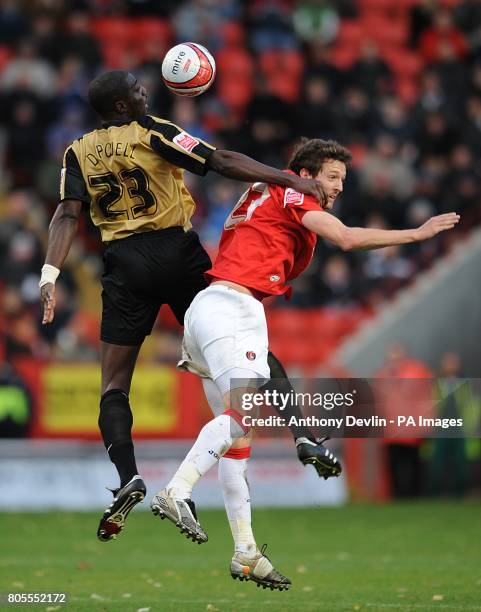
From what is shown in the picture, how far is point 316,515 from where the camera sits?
1614cm

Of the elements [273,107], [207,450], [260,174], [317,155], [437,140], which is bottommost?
[207,450]

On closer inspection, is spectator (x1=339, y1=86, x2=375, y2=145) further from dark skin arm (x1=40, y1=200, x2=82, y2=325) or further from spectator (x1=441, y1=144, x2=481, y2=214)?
dark skin arm (x1=40, y1=200, x2=82, y2=325)

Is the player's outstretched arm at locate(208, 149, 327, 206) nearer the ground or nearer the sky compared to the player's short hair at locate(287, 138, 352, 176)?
nearer the ground

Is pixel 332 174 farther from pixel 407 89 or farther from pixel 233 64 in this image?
pixel 407 89

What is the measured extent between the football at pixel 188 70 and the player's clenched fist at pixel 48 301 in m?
1.35

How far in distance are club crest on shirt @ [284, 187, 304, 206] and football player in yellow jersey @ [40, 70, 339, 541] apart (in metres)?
0.39

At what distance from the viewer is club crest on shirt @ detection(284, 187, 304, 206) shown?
25.7ft

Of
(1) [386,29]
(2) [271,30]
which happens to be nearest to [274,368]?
(2) [271,30]

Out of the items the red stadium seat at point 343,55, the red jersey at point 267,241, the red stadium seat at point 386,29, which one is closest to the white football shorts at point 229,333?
the red jersey at point 267,241

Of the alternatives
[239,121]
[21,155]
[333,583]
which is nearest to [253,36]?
[239,121]

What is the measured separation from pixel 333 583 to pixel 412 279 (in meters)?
8.70

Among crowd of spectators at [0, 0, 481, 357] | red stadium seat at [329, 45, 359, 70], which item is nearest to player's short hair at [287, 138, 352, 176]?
crowd of spectators at [0, 0, 481, 357]

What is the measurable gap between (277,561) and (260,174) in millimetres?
5063

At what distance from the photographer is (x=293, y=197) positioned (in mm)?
7844
